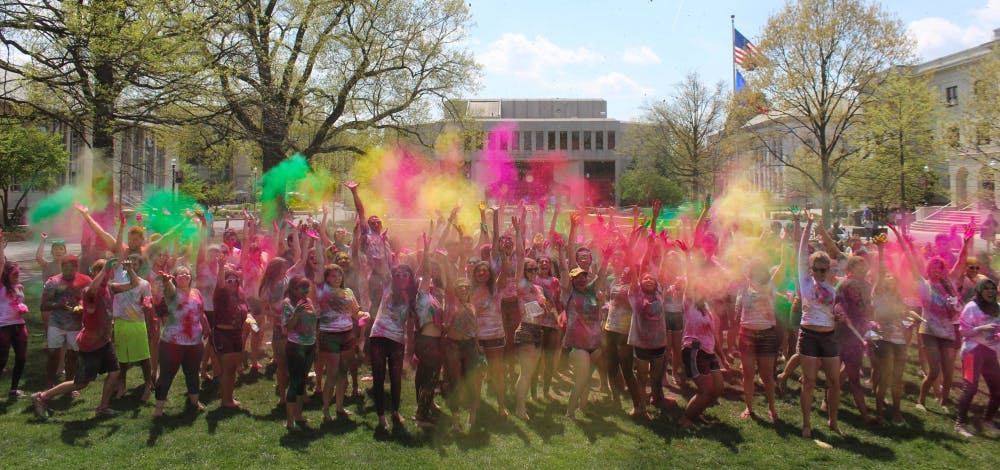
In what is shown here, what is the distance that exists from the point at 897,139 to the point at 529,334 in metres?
23.9

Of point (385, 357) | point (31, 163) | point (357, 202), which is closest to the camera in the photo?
point (385, 357)

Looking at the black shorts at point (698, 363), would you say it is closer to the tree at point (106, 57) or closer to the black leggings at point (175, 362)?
the black leggings at point (175, 362)

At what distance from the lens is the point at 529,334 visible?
593 centimetres

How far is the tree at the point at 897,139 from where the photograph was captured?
2253 cm

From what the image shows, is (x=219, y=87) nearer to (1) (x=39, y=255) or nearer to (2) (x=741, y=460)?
(1) (x=39, y=255)

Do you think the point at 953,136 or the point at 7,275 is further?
the point at 953,136

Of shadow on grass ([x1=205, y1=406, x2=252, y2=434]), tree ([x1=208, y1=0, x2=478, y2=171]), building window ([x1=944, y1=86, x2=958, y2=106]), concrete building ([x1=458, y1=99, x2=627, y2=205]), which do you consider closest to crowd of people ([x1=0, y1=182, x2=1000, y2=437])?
shadow on grass ([x1=205, y1=406, x2=252, y2=434])

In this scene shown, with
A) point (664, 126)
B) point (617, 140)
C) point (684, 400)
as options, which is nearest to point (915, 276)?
point (684, 400)

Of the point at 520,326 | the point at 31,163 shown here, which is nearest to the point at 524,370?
the point at 520,326

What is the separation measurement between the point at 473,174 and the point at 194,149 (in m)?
43.3

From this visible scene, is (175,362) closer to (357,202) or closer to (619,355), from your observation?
(357,202)

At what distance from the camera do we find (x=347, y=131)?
23.1 metres

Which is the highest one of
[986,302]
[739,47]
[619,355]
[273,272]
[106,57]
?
[739,47]

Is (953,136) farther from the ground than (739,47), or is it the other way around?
(739,47)
